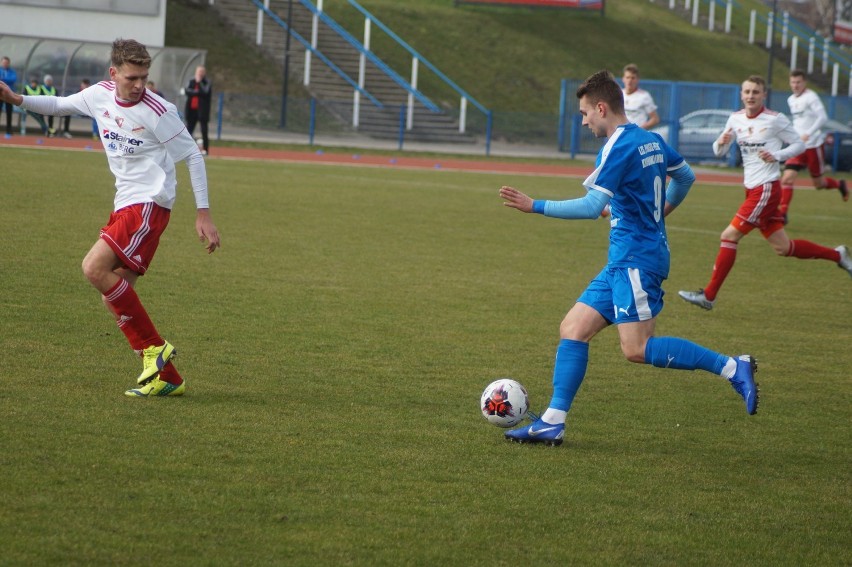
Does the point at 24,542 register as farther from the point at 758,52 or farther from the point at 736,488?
the point at 758,52

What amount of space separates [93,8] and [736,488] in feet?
103

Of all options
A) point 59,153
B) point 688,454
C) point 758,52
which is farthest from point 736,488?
point 758,52

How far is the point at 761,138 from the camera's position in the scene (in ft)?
36.4

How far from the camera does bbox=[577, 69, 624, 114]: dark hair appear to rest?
218 inches

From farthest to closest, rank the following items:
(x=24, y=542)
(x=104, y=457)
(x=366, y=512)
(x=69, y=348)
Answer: (x=69, y=348), (x=104, y=457), (x=366, y=512), (x=24, y=542)

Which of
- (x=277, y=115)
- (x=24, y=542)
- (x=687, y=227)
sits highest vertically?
(x=277, y=115)

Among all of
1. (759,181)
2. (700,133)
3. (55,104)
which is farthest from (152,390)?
(700,133)

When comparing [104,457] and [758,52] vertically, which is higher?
[758,52]

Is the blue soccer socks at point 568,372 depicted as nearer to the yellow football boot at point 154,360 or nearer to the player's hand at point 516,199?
the player's hand at point 516,199

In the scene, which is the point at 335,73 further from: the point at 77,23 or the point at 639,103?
the point at 639,103

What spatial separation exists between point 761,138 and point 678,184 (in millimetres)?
5505

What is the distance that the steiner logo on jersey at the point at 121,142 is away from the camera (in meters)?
6.09

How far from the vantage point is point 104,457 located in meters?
4.87

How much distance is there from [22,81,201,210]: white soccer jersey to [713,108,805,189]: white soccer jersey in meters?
6.37
